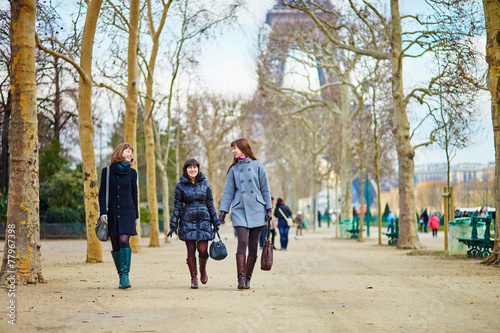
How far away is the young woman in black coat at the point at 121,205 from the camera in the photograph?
861 cm

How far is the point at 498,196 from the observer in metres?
13.6

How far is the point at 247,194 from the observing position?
342 inches

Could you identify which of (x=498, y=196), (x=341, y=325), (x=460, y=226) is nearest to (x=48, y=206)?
(x=460, y=226)

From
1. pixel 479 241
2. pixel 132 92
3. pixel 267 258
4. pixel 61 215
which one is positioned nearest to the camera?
pixel 267 258

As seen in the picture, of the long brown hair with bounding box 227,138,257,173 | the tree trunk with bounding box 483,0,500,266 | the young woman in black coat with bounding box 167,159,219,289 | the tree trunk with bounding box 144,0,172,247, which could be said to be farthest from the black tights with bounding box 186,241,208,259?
the tree trunk with bounding box 144,0,172,247

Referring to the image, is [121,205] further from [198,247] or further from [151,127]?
[151,127]

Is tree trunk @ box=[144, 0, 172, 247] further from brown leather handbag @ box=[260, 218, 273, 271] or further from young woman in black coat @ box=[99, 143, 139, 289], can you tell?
brown leather handbag @ box=[260, 218, 273, 271]

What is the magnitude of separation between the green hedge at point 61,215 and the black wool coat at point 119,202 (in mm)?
28620

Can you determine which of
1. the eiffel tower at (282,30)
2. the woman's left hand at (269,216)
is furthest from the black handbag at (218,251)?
the eiffel tower at (282,30)

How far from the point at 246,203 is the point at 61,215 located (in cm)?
2929

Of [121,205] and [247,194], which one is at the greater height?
[247,194]

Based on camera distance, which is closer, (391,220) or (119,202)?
(119,202)

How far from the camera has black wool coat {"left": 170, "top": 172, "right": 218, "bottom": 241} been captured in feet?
28.8

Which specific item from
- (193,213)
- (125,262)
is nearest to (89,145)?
(125,262)
